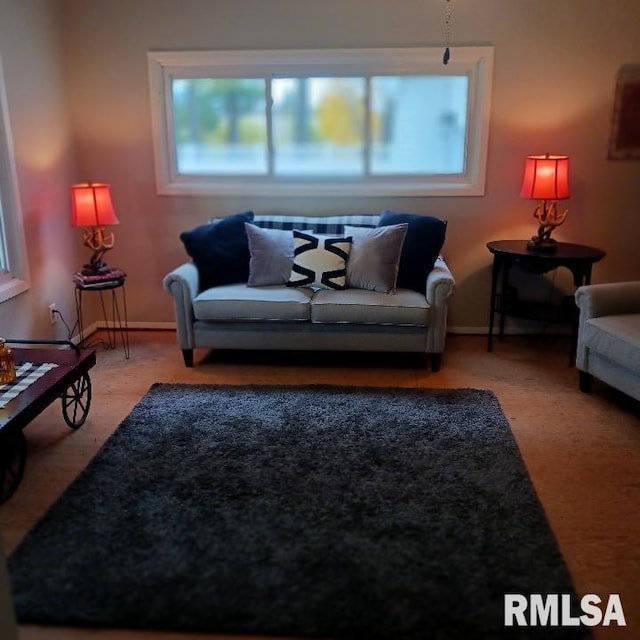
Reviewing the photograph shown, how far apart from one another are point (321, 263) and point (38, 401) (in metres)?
1.95

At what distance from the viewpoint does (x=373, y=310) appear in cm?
380

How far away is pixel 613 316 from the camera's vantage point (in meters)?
3.50

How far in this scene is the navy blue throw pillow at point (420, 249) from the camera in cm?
401

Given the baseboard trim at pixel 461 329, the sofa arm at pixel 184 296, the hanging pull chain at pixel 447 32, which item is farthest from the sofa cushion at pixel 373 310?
the hanging pull chain at pixel 447 32

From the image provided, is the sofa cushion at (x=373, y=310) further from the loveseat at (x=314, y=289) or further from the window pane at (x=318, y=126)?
the window pane at (x=318, y=126)

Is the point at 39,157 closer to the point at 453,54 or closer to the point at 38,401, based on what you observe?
the point at 38,401

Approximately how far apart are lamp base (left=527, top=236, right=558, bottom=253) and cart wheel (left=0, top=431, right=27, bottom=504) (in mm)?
3132

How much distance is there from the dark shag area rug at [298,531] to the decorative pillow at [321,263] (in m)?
1.01

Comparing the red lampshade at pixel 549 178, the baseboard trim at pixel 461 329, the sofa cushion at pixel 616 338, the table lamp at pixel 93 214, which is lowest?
the baseboard trim at pixel 461 329

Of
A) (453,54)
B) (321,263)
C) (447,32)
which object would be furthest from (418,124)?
(321,263)

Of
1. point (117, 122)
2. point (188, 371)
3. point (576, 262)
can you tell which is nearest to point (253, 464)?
point (188, 371)

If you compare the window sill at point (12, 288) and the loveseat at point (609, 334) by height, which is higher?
the window sill at point (12, 288)

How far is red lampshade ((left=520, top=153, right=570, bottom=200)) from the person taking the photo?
4.04 metres

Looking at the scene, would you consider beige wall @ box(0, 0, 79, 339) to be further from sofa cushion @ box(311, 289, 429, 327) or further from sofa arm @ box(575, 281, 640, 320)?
sofa arm @ box(575, 281, 640, 320)
